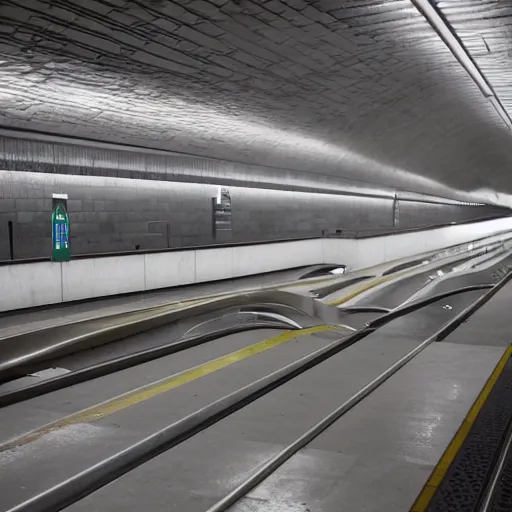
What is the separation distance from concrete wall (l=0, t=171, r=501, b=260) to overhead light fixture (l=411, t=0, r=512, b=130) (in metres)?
7.37

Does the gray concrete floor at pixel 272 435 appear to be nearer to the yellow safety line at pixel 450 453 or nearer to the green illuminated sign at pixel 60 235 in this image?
the yellow safety line at pixel 450 453

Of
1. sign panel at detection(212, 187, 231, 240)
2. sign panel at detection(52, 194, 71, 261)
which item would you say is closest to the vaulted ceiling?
sign panel at detection(212, 187, 231, 240)

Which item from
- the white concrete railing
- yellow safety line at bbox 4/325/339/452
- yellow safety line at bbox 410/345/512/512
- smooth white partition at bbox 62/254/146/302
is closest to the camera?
yellow safety line at bbox 410/345/512/512

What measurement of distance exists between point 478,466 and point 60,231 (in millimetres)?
8811

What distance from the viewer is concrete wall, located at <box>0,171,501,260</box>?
12523mm

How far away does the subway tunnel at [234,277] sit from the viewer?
411 cm

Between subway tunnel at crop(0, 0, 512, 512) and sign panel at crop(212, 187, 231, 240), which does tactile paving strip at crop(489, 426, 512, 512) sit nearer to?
subway tunnel at crop(0, 0, 512, 512)

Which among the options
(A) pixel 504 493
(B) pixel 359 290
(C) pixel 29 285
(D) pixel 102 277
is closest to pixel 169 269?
(D) pixel 102 277

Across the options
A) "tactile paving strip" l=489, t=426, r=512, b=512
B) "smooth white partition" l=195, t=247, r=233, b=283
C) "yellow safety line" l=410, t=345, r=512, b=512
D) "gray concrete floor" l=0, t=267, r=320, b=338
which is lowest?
"tactile paving strip" l=489, t=426, r=512, b=512

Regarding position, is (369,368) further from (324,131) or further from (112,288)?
(324,131)

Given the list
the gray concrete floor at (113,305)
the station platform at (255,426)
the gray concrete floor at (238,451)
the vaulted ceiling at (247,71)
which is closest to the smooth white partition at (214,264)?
the gray concrete floor at (113,305)

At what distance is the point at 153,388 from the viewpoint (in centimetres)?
586

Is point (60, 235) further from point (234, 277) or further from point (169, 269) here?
point (234, 277)

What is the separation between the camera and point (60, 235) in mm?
11109
